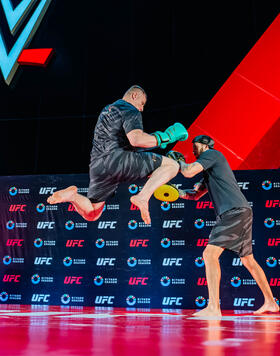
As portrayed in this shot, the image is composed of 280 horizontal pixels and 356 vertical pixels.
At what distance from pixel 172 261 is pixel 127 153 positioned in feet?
7.97

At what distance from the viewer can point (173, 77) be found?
8.53 metres

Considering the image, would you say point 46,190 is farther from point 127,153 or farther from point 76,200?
point 127,153

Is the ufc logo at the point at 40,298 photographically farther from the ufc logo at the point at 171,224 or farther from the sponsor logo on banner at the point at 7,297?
the ufc logo at the point at 171,224

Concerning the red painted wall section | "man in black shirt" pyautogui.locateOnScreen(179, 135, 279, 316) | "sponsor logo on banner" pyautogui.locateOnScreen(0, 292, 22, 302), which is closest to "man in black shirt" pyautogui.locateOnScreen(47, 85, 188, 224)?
"man in black shirt" pyautogui.locateOnScreen(179, 135, 279, 316)

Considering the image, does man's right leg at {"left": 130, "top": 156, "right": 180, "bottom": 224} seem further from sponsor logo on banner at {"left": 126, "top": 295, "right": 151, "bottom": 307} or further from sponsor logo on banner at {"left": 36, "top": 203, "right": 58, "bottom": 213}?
sponsor logo on banner at {"left": 36, "top": 203, "right": 58, "bottom": 213}

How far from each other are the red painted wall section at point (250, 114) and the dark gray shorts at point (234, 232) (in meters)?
1.99

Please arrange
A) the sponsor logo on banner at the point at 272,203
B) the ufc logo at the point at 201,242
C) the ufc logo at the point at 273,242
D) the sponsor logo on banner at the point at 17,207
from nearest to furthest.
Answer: the ufc logo at the point at 273,242, the sponsor logo on banner at the point at 272,203, the ufc logo at the point at 201,242, the sponsor logo on banner at the point at 17,207

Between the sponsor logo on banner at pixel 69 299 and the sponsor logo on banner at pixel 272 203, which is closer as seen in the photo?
the sponsor logo on banner at pixel 272 203

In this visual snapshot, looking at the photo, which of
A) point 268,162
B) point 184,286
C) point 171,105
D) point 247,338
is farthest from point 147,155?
point 171,105

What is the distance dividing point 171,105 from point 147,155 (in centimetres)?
466

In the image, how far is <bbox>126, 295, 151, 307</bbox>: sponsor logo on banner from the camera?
5.93m

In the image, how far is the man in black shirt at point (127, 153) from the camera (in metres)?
3.83

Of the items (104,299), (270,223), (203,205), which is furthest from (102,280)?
(270,223)

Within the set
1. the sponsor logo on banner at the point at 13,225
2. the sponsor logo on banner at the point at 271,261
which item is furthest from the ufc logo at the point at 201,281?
the sponsor logo on banner at the point at 13,225
